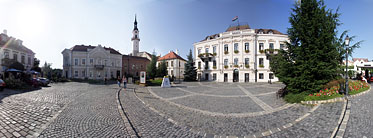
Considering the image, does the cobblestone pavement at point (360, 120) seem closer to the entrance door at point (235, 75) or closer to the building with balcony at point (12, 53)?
the entrance door at point (235, 75)

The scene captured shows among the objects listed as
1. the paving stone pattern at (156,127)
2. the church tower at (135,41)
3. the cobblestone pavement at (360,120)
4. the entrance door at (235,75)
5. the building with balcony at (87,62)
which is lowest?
the paving stone pattern at (156,127)

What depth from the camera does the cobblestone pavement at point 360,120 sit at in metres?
4.09

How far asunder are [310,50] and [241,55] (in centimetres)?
2048

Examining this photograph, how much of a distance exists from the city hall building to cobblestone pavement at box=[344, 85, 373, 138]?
72.0 ft

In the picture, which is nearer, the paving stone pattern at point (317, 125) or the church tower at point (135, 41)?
the paving stone pattern at point (317, 125)

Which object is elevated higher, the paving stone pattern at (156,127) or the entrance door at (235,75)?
the entrance door at (235,75)

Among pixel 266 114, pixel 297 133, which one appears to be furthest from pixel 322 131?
pixel 266 114

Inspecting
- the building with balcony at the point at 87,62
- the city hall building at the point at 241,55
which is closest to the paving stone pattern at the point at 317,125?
the city hall building at the point at 241,55

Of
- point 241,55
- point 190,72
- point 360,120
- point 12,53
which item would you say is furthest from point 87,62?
point 360,120

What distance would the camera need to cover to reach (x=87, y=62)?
34.0 meters

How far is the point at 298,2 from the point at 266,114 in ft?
29.1

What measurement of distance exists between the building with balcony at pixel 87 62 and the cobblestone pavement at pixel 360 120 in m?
41.1

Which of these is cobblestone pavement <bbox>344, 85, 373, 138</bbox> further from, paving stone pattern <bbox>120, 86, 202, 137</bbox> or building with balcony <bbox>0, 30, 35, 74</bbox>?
building with balcony <bbox>0, 30, 35, 74</bbox>

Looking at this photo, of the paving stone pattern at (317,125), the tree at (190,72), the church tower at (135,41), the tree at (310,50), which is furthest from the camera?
the church tower at (135,41)
